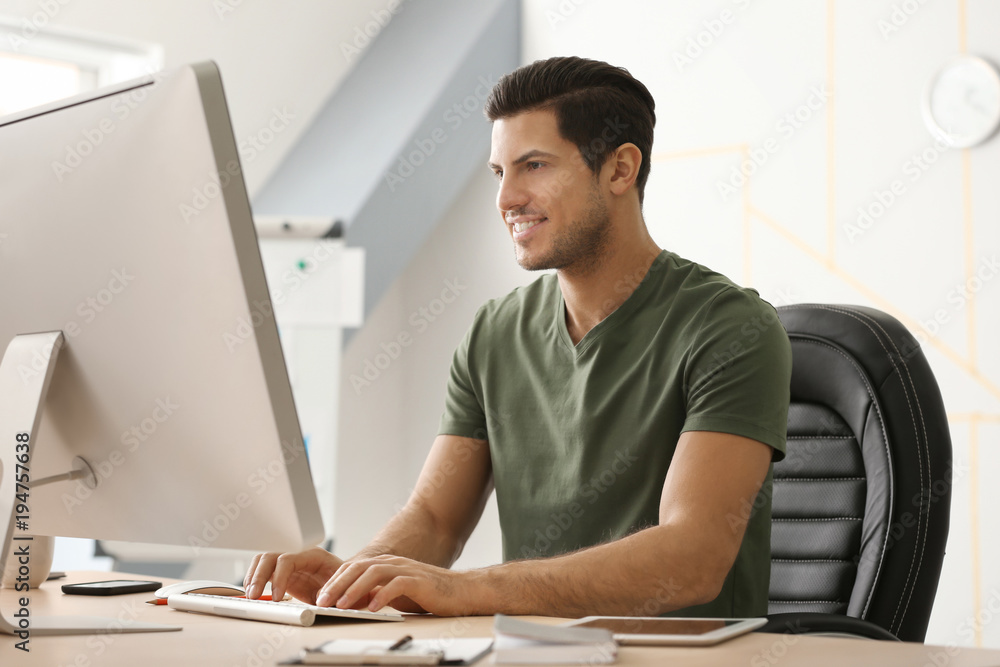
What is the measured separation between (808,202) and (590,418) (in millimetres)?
1901

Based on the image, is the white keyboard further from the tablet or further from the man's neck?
the man's neck

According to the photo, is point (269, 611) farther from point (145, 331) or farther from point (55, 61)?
point (55, 61)

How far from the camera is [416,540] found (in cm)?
159

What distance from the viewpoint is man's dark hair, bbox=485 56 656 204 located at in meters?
1.72

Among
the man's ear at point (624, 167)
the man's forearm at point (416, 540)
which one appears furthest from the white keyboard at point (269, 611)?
the man's ear at point (624, 167)

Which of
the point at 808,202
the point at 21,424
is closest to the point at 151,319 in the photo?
the point at 21,424

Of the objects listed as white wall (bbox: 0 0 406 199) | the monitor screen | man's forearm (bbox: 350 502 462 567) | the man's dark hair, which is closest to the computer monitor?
the monitor screen

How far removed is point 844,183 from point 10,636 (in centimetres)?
275

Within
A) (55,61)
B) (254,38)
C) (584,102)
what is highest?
(254,38)

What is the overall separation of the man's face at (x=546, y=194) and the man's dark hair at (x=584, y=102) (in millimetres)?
23

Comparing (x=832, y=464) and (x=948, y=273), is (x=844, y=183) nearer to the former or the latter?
(x=948, y=273)

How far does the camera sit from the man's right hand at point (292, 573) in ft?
3.88

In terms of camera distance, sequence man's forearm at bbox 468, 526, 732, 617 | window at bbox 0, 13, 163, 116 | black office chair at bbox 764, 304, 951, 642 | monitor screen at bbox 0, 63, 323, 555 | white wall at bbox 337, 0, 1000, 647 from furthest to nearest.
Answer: window at bbox 0, 13, 163, 116, white wall at bbox 337, 0, 1000, 647, black office chair at bbox 764, 304, 951, 642, man's forearm at bbox 468, 526, 732, 617, monitor screen at bbox 0, 63, 323, 555

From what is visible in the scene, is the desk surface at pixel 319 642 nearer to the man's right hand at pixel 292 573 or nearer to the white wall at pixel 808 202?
the man's right hand at pixel 292 573
